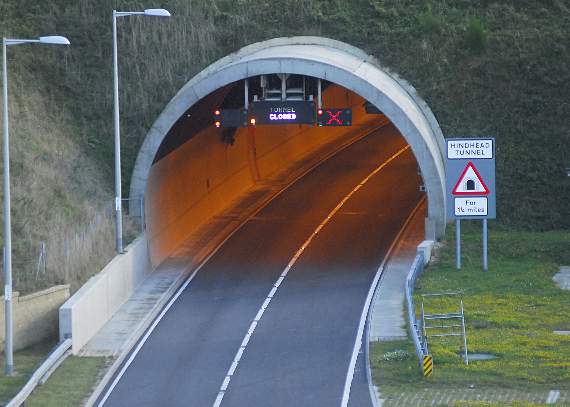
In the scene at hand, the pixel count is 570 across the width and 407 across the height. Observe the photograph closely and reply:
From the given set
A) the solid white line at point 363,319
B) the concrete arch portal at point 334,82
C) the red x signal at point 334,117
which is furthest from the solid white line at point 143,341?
the red x signal at point 334,117

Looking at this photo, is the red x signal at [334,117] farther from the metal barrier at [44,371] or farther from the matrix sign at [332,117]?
the metal barrier at [44,371]

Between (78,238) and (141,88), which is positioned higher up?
(141,88)

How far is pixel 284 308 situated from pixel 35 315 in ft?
23.4

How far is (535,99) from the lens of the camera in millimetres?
46562

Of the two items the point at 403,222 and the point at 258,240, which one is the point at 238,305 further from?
the point at 403,222

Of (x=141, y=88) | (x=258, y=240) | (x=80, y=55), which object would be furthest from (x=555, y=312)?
(x=80, y=55)

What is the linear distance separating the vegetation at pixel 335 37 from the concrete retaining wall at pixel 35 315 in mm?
7890

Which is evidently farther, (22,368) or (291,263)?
(291,263)

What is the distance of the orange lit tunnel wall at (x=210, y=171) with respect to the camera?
41.2m

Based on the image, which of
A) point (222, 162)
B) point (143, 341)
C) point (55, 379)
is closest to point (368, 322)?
point (143, 341)

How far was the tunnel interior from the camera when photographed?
4128cm

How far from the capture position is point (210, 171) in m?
46.3

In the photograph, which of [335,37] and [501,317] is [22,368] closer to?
[501,317]

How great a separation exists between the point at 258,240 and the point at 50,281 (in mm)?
11085
